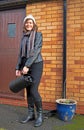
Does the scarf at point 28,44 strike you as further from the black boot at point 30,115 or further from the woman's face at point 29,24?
the black boot at point 30,115

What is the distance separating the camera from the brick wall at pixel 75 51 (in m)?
6.19

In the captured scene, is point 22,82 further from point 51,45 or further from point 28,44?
point 51,45

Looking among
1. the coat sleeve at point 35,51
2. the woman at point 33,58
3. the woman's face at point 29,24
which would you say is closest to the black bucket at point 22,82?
the woman at point 33,58

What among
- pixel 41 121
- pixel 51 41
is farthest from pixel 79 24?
pixel 41 121

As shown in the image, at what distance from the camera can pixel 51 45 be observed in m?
6.52

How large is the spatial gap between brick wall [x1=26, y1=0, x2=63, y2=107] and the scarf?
3.39 ft

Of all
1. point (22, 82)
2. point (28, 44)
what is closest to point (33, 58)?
point (28, 44)

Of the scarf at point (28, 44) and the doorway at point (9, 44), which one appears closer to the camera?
the scarf at point (28, 44)

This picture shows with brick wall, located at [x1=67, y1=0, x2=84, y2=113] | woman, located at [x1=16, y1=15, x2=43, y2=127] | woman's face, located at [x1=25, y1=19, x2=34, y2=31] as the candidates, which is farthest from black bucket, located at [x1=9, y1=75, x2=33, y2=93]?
brick wall, located at [x1=67, y1=0, x2=84, y2=113]

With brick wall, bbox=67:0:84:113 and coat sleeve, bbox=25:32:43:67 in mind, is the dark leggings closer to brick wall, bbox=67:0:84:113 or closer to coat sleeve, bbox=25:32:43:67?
coat sleeve, bbox=25:32:43:67

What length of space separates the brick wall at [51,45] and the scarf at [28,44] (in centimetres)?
103

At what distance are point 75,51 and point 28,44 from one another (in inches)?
46.1

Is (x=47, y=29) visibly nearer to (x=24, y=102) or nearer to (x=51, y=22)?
(x=51, y=22)

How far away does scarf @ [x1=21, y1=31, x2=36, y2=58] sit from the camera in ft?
17.7
